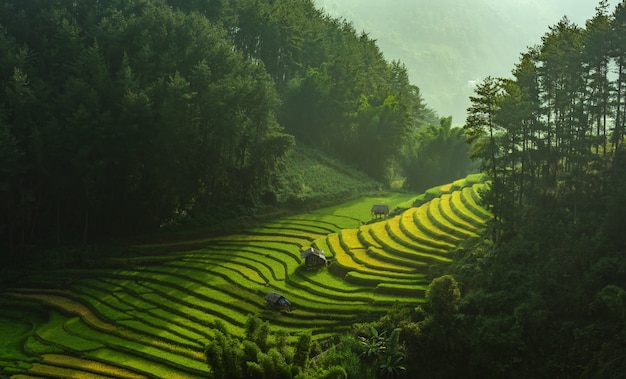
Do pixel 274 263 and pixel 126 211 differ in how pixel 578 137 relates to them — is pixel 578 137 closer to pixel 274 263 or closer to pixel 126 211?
pixel 274 263

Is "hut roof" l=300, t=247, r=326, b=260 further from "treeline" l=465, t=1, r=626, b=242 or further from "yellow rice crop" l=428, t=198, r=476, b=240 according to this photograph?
"treeline" l=465, t=1, r=626, b=242

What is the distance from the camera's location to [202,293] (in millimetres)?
33250

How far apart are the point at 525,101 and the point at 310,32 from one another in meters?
42.9

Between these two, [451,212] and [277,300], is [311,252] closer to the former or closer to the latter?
[277,300]

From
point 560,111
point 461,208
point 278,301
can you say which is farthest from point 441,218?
point 278,301

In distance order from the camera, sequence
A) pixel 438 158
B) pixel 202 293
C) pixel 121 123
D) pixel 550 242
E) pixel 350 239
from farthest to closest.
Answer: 1. pixel 438 158
2. pixel 121 123
3. pixel 350 239
4. pixel 202 293
5. pixel 550 242

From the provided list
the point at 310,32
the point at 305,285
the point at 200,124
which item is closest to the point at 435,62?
the point at 310,32

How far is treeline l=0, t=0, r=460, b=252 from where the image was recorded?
40750 millimetres

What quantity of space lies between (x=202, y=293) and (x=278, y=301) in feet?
17.4

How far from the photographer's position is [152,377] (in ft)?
82.6

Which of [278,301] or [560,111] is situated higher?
[560,111]

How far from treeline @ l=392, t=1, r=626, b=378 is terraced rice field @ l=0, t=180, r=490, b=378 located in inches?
146

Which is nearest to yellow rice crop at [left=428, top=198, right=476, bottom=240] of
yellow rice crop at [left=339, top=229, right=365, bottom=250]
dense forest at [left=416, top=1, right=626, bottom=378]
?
dense forest at [left=416, top=1, right=626, bottom=378]

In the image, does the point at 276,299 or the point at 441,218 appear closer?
the point at 276,299
